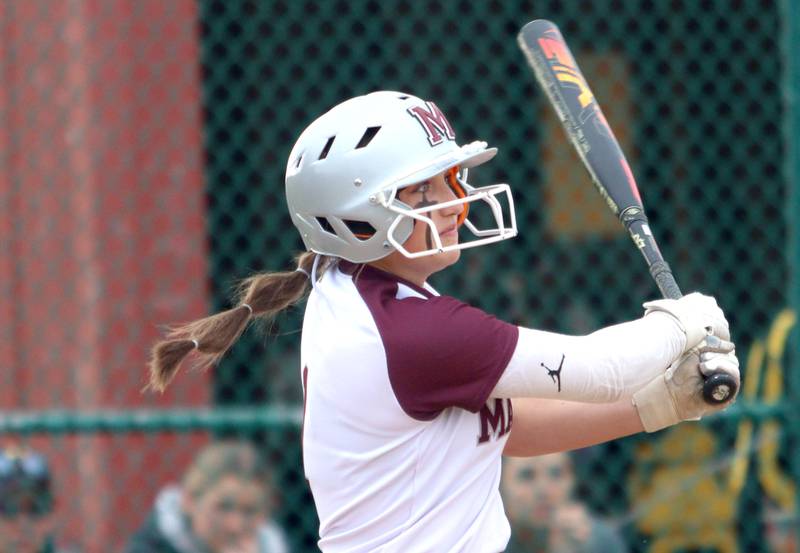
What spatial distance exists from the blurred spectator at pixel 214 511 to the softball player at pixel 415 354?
1705 mm

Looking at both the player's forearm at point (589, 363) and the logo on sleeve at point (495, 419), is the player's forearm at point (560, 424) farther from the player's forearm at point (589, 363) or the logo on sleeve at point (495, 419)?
the player's forearm at point (589, 363)

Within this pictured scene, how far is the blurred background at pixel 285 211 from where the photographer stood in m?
4.86

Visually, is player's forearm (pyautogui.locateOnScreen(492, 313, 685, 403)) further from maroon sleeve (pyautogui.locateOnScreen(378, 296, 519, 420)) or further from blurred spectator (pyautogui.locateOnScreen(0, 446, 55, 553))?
blurred spectator (pyautogui.locateOnScreen(0, 446, 55, 553))

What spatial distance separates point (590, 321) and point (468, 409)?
3.34 meters

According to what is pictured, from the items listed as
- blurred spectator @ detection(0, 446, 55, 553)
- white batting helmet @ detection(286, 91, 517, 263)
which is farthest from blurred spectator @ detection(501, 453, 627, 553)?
white batting helmet @ detection(286, 91, 517, 263)

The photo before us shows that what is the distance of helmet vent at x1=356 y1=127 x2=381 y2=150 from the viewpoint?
98.9 inches

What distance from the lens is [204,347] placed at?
2.75 m

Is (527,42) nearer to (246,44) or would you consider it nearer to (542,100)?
(246,44)

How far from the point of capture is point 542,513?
436 centimetres

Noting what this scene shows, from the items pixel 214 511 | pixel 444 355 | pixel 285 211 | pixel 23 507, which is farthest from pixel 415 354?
pixel 285 211

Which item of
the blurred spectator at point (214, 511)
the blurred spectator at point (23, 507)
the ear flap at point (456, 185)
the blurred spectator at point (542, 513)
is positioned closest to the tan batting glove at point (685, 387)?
the ear flap at point (456, 185)

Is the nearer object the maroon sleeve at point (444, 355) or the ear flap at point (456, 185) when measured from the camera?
the maroon sleeve at point (444, 355)

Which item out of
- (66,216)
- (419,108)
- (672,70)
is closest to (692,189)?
(672,70)

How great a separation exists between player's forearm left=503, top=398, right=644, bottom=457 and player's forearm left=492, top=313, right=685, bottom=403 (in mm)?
312
